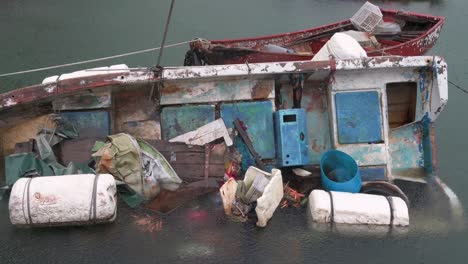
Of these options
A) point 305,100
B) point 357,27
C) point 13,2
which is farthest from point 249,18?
point 305,100

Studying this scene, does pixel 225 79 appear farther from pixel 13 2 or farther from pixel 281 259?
pixel 13 2

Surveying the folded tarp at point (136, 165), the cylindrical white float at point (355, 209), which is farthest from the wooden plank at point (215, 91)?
the cylindrical white float at point (355, 209)

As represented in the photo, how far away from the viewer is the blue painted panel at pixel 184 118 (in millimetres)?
5121

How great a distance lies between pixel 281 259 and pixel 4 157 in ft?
11.2

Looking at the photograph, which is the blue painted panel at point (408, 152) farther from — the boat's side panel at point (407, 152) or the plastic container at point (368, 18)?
the plastic container at point (368, 18)

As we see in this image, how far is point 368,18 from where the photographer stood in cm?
797

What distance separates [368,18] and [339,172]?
13.2ft

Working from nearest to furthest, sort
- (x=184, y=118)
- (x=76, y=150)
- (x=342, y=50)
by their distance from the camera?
1. (x=76, y=150)
2. (x=184, y=118)
3. (x=342, y=50)

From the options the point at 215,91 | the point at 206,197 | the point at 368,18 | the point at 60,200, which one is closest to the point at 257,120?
the point at 215,91

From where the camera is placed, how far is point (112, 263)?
160 inches

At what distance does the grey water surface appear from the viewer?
167 inches

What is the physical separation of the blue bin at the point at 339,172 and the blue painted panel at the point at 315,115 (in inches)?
10.2

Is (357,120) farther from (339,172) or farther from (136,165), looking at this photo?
(136,165)

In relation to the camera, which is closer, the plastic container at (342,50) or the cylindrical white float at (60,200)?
the cylindrical white float at (60,200)
